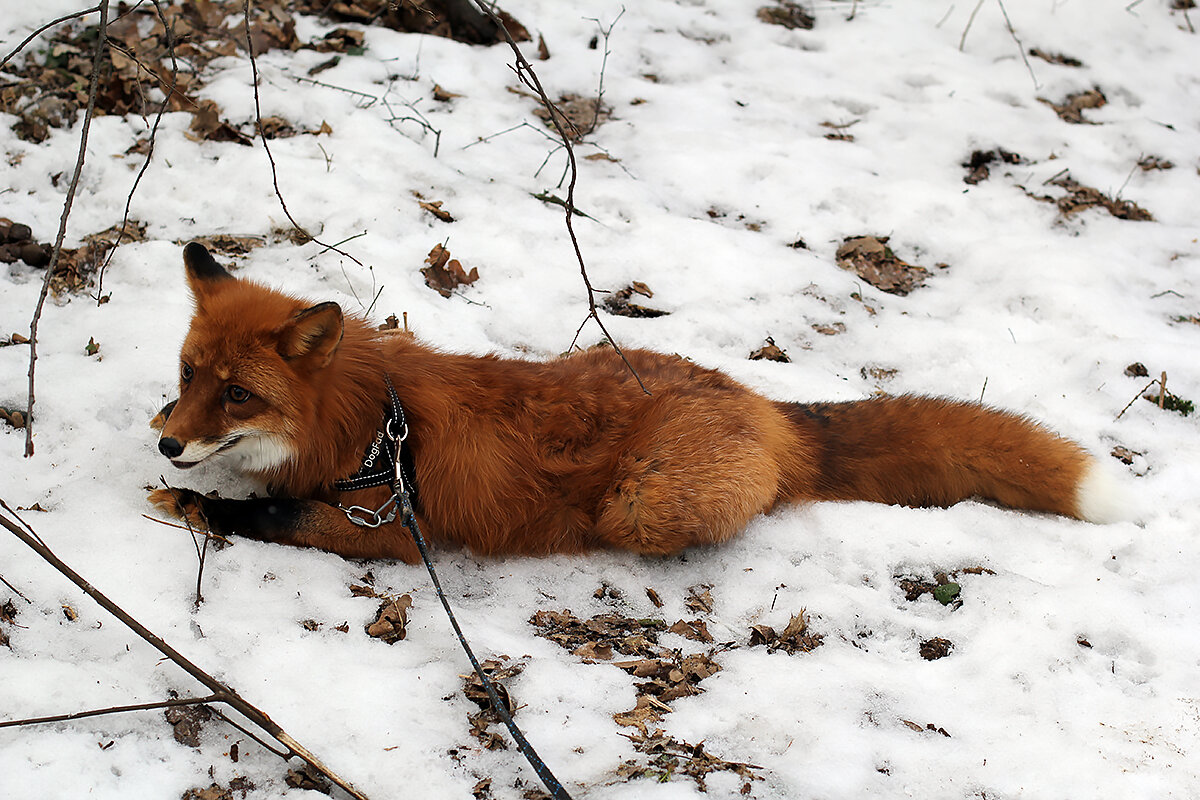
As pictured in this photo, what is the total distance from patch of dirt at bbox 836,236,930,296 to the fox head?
147 inches

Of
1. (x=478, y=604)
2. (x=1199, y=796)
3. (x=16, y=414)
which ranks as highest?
(x=16, y=414)

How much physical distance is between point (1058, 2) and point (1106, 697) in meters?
8.05

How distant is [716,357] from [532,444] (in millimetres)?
1678

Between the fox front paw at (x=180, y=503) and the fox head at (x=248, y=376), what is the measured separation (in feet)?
0.81

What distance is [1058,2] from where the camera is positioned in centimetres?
841

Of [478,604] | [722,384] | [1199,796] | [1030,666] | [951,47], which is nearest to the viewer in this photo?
[1199,796]

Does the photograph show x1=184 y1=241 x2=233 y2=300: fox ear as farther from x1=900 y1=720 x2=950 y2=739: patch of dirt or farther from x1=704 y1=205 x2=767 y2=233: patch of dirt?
x1=704 y1=205 x2=767 y2=233: patch of dirt

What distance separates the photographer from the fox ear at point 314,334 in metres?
2.97

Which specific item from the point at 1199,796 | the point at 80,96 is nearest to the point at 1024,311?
the point at 1199,796

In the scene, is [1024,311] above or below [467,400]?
below

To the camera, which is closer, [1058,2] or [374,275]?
[374,275]

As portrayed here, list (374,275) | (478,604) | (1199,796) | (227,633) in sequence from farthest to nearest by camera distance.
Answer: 1. (374,275)
2. (478,604)
3. (227,633)
4. (1199,796)

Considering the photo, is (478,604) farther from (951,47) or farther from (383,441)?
(951,47)

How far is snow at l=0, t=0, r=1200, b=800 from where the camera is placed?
2445mm
